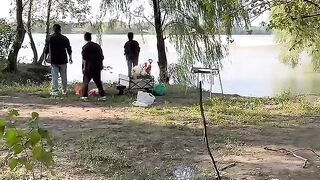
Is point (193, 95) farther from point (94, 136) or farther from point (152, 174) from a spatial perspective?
point (152, 174)

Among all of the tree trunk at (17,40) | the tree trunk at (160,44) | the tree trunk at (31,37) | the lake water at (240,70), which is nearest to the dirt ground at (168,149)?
the tree trunk at (160,44)

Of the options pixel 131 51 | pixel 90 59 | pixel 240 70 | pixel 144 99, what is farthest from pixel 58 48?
pixel 240 70

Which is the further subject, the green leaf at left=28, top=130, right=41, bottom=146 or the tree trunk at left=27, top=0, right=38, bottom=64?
the tree trunk at left=27, top=0, right=38, bottom=64

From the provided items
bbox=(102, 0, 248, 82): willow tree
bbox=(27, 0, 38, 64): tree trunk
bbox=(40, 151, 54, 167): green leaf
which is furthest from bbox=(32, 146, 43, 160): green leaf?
bbox=(27, 0, 38, 64): tree trunk

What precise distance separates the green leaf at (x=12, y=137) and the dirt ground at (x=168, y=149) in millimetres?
2033

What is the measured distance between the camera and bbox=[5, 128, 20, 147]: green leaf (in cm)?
288

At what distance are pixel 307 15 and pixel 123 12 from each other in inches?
360

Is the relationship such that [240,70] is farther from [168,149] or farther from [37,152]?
[37,152]

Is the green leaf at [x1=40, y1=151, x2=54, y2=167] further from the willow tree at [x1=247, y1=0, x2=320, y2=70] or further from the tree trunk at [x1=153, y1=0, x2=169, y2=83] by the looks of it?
the tree trunk at [x1=153, y1=0, x2=169, y2=83]

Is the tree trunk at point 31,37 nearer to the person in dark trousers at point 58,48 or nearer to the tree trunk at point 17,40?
the tree trunk at point 17,40

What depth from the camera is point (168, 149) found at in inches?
240

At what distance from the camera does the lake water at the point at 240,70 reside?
19.3 metres

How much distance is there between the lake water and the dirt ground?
30.1 ft

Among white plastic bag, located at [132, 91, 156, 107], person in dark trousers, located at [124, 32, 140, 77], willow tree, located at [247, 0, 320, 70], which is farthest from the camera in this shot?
person in dark trousers, located at [124, 32, 140, 77]
